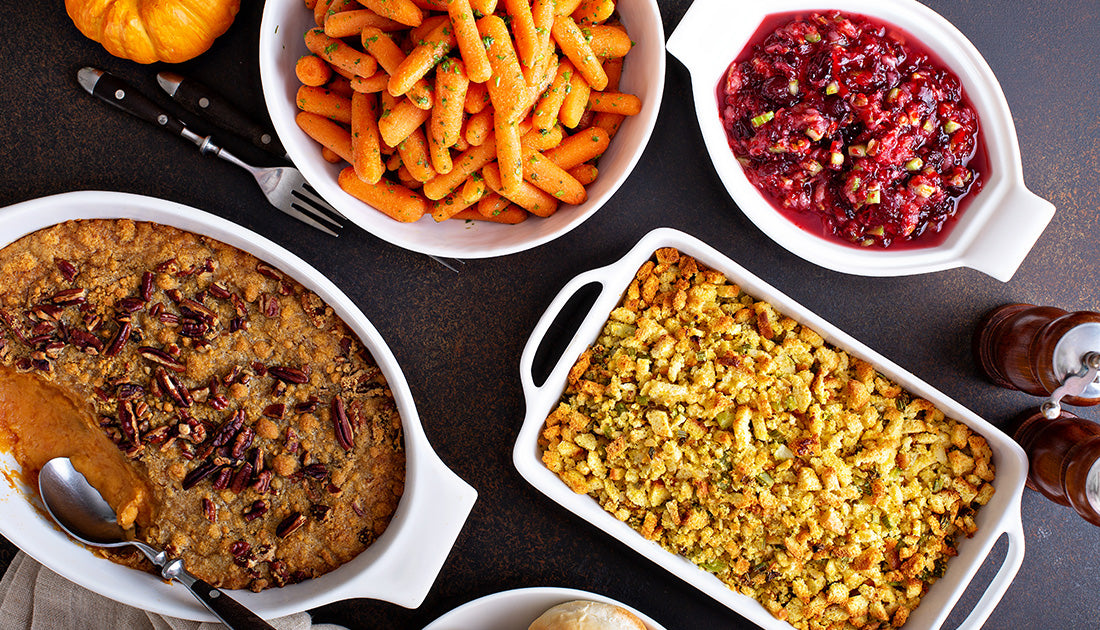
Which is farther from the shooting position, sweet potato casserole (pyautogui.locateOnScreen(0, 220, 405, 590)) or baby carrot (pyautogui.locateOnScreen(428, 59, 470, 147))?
sweet potato casserole (pyautogui.locateOnScreen(0, 220, 405, 590))

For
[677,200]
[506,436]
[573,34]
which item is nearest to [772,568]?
[506,436]

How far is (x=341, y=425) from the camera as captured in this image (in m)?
1.97

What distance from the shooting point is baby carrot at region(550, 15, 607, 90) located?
178 cm

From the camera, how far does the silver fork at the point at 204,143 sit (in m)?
2.08

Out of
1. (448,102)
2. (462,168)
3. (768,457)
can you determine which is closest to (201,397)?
(462,168)

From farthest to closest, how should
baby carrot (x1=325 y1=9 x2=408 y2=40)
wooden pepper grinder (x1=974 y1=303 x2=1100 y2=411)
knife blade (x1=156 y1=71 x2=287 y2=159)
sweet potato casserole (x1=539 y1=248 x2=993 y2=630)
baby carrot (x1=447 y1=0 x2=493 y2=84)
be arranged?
knife blade (x1=156 y1=71 x2=287 y2=159)
sweet potato casserole (x1=539 y1=248 x2=993 y2=630)
wooden pepper grinder (x1=974 y1=303 x2=1100 y2=411)
baby carrot (x1=325 y1=9 x2=408 y2=40)
baby carrot (x1=447 y1=0 x2=493 y2=84)

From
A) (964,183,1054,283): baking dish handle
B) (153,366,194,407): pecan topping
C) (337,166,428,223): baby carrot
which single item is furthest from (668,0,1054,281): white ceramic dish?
(153,366,194,407): pecan topping

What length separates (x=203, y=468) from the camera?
1950 millimetres

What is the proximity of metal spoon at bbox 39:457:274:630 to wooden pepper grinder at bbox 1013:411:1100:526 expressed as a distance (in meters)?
2.52

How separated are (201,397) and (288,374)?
0.84 ft

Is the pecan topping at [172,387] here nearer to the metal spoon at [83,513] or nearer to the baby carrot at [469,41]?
the metal spoon at [83,513]

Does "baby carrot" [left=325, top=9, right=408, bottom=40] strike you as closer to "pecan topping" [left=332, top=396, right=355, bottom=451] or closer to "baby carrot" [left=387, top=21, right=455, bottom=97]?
"baby carrot" [left=387, top=21, right=455, bottom=97]

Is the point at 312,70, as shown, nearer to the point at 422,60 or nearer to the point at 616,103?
the point at 422,60

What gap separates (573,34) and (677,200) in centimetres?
68
